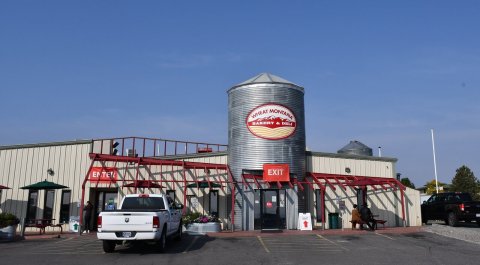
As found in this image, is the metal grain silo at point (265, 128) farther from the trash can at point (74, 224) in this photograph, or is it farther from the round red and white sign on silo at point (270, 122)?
the trash can at point (74, 224)

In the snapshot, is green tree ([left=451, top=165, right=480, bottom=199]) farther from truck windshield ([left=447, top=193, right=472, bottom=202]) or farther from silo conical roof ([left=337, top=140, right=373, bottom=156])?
truck windshield ([left=447, top=193, right=472, bottom=202])

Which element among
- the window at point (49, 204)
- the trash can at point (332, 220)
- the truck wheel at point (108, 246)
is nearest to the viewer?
the truck wheel at point (108, 246)

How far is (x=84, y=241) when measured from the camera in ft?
58.0

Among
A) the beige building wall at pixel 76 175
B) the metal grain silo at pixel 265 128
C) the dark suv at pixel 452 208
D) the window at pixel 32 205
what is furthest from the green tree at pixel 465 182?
the window at pixel 32 205

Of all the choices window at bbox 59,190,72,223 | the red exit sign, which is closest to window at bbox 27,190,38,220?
window at bbox 59,190,72,223

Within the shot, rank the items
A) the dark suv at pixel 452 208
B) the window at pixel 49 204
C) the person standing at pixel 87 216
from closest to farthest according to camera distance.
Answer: the person standing at pixel 87 216 < the dark suv at pixel 452 208 < the window at pixel 49 204

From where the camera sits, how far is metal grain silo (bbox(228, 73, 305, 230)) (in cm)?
2402

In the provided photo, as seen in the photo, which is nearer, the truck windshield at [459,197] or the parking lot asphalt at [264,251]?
the parking lot asphalt at [264,251]

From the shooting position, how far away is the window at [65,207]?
24297 millimetres

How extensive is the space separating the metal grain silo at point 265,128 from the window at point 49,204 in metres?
10.8

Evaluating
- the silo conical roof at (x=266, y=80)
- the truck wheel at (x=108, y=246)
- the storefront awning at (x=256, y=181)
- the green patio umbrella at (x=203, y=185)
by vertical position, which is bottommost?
the truck wheel at (x=108, y=246)

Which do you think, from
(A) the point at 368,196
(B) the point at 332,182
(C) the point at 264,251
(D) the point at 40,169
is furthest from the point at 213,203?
(C) the point at 264,251

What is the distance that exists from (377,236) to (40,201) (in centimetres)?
1907

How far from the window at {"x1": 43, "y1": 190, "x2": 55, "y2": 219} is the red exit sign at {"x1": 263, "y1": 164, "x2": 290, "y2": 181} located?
12706 mm
